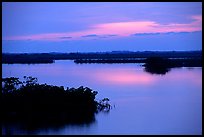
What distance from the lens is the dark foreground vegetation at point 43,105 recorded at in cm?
784

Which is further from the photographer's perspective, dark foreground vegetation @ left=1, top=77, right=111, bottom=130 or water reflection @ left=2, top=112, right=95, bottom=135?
dark foreground vegetation @ left=1, top=77, right=111, bottom=130

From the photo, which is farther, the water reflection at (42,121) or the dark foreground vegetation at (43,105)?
the dark foreground vegetation at (43,105)

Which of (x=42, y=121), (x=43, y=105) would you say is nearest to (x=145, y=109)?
(x=43, y=105)

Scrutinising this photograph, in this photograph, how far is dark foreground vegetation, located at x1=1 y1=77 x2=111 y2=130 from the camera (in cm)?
784

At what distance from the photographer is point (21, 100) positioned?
26.2 feet

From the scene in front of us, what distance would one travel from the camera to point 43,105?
8.27m

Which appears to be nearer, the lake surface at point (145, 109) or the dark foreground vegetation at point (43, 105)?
the lake surface at point (145, 109)

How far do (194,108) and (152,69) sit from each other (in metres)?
11.3

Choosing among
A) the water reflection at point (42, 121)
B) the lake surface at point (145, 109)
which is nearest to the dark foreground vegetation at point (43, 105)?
the water reflection at point (42, 121)

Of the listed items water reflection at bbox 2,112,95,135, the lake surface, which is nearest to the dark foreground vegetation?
water reflection at bbox 2,112,95,135

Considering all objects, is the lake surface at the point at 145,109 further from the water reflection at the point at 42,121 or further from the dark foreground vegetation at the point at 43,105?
the dark foreground vegetation at the point at 43,105

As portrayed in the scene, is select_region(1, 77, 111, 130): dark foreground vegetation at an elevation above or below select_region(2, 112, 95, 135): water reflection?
above

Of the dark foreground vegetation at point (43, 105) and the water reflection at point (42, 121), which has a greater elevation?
the dark foreground vegetation at point (43, 105)

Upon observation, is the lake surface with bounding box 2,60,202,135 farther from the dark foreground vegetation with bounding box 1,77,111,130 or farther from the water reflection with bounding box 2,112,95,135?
the dark foreground vegetation with bounding box 1,77,111,130
